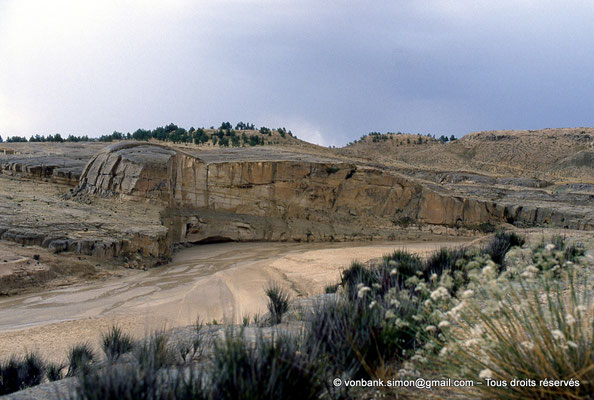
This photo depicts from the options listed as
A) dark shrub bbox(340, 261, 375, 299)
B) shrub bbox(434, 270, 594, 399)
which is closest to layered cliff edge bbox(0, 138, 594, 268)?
dark shrub bbox(340, 261, 375, 299)

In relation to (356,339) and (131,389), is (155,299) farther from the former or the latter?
(131,389)

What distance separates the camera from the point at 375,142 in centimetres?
7606

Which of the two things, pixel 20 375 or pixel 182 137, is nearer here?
pixel 20 375

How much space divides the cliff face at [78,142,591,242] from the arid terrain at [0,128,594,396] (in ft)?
0.20

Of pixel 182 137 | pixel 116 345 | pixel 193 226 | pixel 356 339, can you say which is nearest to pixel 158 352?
pixel 356 339

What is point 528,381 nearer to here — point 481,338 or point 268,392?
point 481,338

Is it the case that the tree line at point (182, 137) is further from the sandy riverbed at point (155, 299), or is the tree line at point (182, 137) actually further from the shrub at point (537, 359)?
the shrub at point (537, 359)

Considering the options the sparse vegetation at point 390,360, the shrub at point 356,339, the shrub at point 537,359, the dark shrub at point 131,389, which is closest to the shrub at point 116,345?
the sparse vegetation at point 390,360

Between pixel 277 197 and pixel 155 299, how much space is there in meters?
11.8

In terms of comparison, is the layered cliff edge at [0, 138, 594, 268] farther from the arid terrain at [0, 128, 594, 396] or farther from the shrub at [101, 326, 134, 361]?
the shrub at [101, 326, 134, 361]

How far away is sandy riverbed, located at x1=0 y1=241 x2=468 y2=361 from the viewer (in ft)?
23.7

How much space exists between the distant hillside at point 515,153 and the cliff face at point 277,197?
26.3 meters

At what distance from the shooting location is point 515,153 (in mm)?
A: 58031

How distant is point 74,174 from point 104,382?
71.8 feet
